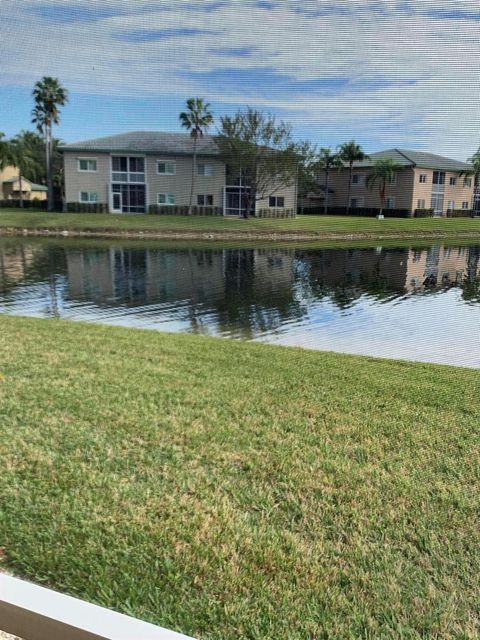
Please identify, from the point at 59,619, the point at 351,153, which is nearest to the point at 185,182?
the point at 351,153

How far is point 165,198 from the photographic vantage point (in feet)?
44.2

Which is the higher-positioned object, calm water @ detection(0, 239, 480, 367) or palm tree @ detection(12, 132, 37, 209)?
palm tree @ detection(12, 132, 37, 209)

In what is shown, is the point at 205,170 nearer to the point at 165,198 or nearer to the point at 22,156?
the point at 165,198

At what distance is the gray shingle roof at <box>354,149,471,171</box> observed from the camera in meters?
3.32

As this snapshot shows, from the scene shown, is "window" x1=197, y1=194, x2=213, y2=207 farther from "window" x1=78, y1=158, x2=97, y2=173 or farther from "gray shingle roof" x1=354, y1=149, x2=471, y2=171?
"window" x1=78, y1=158, x2=97, y2=173

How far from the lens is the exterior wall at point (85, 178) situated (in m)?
18.3

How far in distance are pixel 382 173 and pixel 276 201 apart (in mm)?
3306

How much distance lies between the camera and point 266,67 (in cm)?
338

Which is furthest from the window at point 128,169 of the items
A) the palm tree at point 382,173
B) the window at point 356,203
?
the palm tree at point 382,173

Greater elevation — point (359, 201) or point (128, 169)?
point (128, 169)

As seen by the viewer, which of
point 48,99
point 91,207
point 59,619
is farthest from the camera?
point 91,207

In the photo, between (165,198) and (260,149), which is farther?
(165,198)

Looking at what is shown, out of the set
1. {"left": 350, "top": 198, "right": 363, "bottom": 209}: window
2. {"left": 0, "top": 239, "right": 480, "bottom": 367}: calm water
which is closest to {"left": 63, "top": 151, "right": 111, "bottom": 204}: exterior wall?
{"left": 0, "top": 239, "right": 480, "bottom": 367}: calm water

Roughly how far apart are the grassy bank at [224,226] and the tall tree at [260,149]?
0.83m
